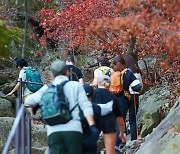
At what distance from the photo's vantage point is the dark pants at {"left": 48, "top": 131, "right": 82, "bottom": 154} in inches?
189

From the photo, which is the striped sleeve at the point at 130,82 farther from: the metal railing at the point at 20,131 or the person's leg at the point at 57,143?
the person's leg at the point at 57,143

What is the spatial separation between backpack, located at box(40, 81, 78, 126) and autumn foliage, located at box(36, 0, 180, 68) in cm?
86

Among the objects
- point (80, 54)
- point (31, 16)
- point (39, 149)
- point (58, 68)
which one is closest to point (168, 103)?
point (39, 149)

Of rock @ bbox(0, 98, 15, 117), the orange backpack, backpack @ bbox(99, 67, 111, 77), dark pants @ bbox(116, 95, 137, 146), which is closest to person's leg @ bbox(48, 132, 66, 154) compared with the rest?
dark pants @ bbox(116, 95, 137, 146)

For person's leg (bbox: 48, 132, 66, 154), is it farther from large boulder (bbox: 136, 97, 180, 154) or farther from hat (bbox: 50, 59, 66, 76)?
large boulder (bbox: 136, 97, 180, 154)

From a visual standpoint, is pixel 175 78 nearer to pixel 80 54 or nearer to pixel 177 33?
pixel 80 54

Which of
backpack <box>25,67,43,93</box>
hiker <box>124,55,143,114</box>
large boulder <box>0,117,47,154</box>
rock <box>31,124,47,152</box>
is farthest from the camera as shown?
rock <box>31,124,47,152</box>

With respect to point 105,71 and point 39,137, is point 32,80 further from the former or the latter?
point 105,71

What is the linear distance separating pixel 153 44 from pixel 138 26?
301 inches

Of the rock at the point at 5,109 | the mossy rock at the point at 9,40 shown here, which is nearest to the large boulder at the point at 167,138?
the rock at the point at 5,109

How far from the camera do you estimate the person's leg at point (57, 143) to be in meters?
4.85

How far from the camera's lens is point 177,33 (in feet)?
13.9

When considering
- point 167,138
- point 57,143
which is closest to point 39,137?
point 167,138

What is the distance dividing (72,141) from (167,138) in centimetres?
256
